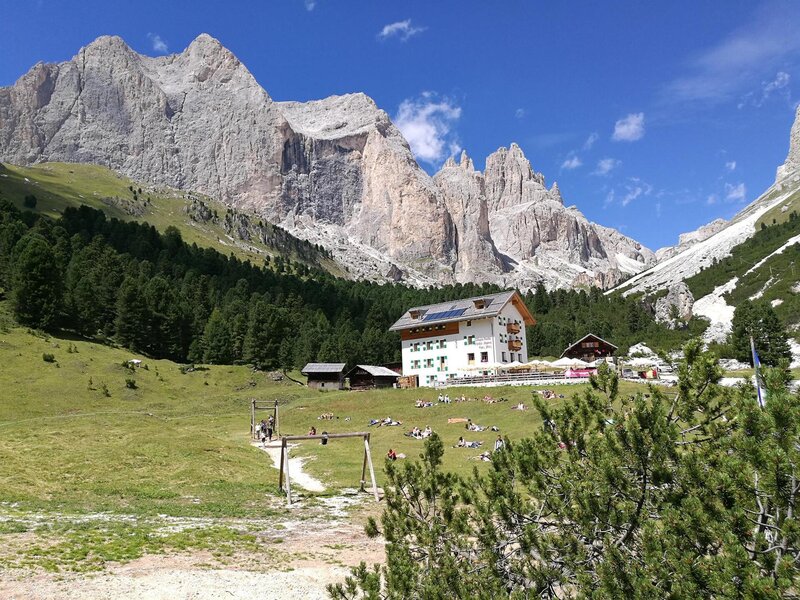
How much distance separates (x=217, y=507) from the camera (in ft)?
77.9

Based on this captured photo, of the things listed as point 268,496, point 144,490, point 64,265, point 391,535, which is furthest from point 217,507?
point 64,265

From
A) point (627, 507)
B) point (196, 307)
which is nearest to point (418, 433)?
point (627, 507)

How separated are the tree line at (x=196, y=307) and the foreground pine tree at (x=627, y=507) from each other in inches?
3626

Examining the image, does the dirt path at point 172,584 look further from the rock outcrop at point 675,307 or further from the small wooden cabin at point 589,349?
the rock outcrop at point 675,307

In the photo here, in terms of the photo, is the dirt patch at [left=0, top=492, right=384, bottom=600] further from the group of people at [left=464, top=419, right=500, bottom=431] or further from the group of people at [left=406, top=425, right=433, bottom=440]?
the group of people at [left=464, top=419, right=500, bottom=431]

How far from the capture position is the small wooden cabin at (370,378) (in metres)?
85.7

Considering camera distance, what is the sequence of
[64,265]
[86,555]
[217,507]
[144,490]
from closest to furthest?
[86,555]
[217,507]
[144,490]
[64,265]

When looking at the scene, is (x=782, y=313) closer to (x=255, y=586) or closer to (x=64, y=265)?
(x=255, y=586)

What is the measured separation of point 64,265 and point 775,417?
402ft

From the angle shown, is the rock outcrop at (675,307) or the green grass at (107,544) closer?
the green grass at (107,544)

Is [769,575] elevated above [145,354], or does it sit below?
below

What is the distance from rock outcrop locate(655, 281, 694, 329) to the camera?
533 ft

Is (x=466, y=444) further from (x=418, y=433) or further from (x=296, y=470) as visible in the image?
(x=296, y=470)

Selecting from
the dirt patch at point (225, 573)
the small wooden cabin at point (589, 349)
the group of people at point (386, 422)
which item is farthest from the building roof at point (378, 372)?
the dirt patch at point (225, 573)
